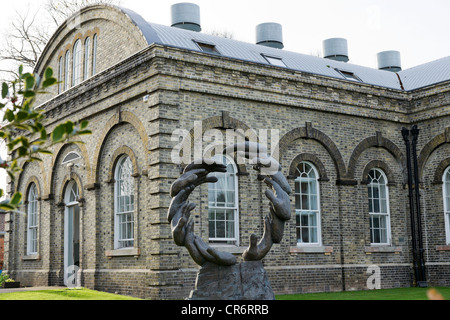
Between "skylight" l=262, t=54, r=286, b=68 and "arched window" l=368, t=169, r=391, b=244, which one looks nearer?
"arched window" l=368, t=169, r=391, b=244

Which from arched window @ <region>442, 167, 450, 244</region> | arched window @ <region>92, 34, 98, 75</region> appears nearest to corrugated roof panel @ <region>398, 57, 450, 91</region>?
Answer: arched window @ <region>442, 167, 450, 244</region>

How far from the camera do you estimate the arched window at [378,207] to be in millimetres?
18844

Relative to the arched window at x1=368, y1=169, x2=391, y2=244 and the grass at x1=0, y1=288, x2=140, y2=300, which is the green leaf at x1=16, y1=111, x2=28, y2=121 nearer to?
the grass at x1=0, y1=288, x2=140, y2=300

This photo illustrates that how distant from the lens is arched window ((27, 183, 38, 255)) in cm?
2162

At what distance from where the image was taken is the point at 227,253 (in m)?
9.31

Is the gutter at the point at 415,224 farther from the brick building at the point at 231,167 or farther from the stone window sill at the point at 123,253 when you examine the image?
the stone window sill at the point at 123,253

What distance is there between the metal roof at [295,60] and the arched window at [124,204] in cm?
362

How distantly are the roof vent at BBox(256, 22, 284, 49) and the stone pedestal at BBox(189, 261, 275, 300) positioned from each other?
16309 mm

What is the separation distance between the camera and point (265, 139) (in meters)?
16.7

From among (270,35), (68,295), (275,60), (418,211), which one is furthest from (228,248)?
(270,35)

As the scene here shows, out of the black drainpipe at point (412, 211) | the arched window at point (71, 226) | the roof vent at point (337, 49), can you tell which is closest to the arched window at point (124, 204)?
the arched window at point (71, 226)

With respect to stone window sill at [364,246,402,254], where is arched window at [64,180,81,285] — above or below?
above

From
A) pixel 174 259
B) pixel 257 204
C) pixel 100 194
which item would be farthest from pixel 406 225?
pixel 100 194

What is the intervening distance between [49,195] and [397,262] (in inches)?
467
